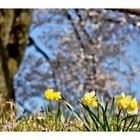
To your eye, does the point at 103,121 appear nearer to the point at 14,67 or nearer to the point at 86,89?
the point at 14,67

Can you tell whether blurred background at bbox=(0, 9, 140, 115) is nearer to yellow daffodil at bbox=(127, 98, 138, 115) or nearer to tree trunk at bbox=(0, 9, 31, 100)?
tree trunk at bbox=(0, 9, 31, 100)

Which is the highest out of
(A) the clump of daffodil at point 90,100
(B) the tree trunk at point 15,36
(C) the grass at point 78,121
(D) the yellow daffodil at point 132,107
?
(B) the tree trunk at point 15,36

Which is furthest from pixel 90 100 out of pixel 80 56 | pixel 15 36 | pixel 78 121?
pixel 80 56

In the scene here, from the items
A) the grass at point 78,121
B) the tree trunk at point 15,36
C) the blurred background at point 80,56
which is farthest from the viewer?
the blurred background at point 80,56

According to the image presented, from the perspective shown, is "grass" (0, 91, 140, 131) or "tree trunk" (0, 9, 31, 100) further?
"tree trunk" (0, 9, 31, 100)

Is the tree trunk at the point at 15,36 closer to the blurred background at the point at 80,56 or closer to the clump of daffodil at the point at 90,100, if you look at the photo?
the blurred background at the point at 80,56

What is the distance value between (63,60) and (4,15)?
2581 millimetres

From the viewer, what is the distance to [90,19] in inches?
239

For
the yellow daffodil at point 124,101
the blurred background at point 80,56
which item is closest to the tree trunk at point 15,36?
the blurred background at point 80,56

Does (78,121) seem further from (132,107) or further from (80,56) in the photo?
(80,56)

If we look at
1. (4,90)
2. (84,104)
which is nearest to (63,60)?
(4,90)

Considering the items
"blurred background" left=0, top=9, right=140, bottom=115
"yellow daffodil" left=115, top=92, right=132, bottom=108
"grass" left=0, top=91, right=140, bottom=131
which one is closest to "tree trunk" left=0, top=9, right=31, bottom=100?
"blurred background" left=0, top=9, right=140, bottom=115

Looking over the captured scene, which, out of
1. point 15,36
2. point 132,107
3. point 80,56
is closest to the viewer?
point 132,107

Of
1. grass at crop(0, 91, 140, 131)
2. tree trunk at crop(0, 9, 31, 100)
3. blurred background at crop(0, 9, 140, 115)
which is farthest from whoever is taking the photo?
blurred background at crop(0, 9, 140, 115)
